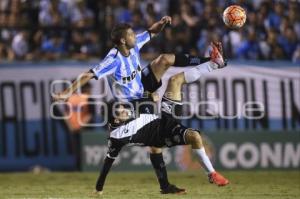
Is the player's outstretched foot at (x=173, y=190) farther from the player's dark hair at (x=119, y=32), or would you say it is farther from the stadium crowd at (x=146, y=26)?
the stadium crowd at (x=146, y=26)

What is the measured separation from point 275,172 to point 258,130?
3.39ft

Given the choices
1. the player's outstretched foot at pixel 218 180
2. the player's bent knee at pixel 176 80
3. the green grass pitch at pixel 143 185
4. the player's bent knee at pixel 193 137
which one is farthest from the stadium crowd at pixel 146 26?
the player's outstretched foot at pixel 218 180

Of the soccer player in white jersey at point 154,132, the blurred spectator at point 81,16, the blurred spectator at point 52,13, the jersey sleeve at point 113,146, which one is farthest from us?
the blurred spectator at point 52,13

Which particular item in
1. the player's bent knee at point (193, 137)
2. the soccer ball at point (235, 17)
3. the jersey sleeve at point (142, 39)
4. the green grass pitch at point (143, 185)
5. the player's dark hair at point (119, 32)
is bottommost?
the green grass pitch at point (143, 185)

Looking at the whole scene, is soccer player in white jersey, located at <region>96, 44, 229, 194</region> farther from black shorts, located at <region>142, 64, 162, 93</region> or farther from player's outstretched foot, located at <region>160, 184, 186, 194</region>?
player's outstretched foot, located at <region>160, 184, 186, 194</region>

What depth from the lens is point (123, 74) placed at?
10945mm

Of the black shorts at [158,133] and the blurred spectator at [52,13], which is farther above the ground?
the blurred spectator at [52,13]

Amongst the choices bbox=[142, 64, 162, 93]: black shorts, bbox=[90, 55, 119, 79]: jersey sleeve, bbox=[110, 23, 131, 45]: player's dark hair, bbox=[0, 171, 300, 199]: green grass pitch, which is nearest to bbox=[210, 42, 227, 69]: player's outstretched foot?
bbox=[142, 64, 162, 93]: black shorts

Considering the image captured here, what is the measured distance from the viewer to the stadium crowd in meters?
17.7

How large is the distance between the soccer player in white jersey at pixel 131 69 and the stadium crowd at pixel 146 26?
598cm

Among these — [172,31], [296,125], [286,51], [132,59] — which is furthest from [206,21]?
[132,59]

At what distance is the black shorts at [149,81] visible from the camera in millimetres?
11484

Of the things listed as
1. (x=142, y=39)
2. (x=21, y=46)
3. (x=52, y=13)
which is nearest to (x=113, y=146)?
(x=142, y=39)

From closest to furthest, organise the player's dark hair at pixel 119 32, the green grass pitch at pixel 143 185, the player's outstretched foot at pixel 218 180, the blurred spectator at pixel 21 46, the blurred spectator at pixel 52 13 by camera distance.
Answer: the player's outstretched foot at pixel 218 180
the player's dark hair at pixel 119 32
the green grass pitch at pixel 143 185
the blurred spectator at pixel 21 46
the blurred spectator at pixel 52 13
